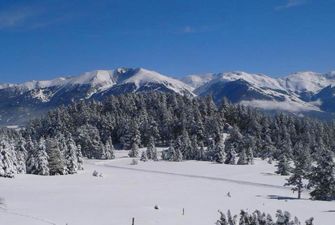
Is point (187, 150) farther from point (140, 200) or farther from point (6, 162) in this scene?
point (140, 200)

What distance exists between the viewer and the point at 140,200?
204 feet

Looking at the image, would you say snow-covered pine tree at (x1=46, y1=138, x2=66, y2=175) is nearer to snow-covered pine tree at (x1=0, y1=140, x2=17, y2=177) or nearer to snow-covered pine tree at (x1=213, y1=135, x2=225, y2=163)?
snow-covered pine tree at (x1=0, y1=140, x2=17, y2=177)

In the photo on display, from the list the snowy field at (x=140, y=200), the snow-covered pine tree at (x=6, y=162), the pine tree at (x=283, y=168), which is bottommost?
the pine tree at (x=283, y=168)

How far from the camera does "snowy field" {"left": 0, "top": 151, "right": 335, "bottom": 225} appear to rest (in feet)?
149

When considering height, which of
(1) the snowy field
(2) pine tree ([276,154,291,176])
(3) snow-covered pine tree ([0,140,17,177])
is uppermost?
(3) snow-covered pine tree ([0,140,17,177])

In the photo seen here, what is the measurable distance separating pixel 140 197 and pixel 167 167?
2519 inches

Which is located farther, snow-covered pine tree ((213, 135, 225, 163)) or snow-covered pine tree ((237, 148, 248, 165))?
snow-covered pine tree ((213, 135, 225, 163))

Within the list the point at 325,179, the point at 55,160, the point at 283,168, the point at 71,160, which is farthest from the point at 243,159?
the point at 325,179

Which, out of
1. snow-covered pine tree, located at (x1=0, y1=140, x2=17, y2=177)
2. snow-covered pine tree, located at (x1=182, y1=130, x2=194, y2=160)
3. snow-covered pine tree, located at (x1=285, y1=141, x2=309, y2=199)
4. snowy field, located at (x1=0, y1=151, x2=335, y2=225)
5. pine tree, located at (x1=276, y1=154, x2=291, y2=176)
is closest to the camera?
snowy field, located at (x1=0, y1=151, x2=335, y2=225)

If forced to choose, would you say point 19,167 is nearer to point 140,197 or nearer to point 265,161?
point 140,197

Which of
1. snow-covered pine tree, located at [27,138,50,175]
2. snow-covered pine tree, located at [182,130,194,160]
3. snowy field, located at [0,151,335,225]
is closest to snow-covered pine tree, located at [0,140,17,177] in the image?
snowy field, located at [0,151,335,225]

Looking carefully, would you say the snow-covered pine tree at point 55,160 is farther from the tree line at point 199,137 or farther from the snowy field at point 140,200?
the snowy field at point 140,200

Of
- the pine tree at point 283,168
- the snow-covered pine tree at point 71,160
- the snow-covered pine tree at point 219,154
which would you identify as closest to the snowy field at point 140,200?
the snow-covered pine tree at point 71,160

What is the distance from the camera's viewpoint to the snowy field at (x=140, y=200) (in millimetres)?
45500
